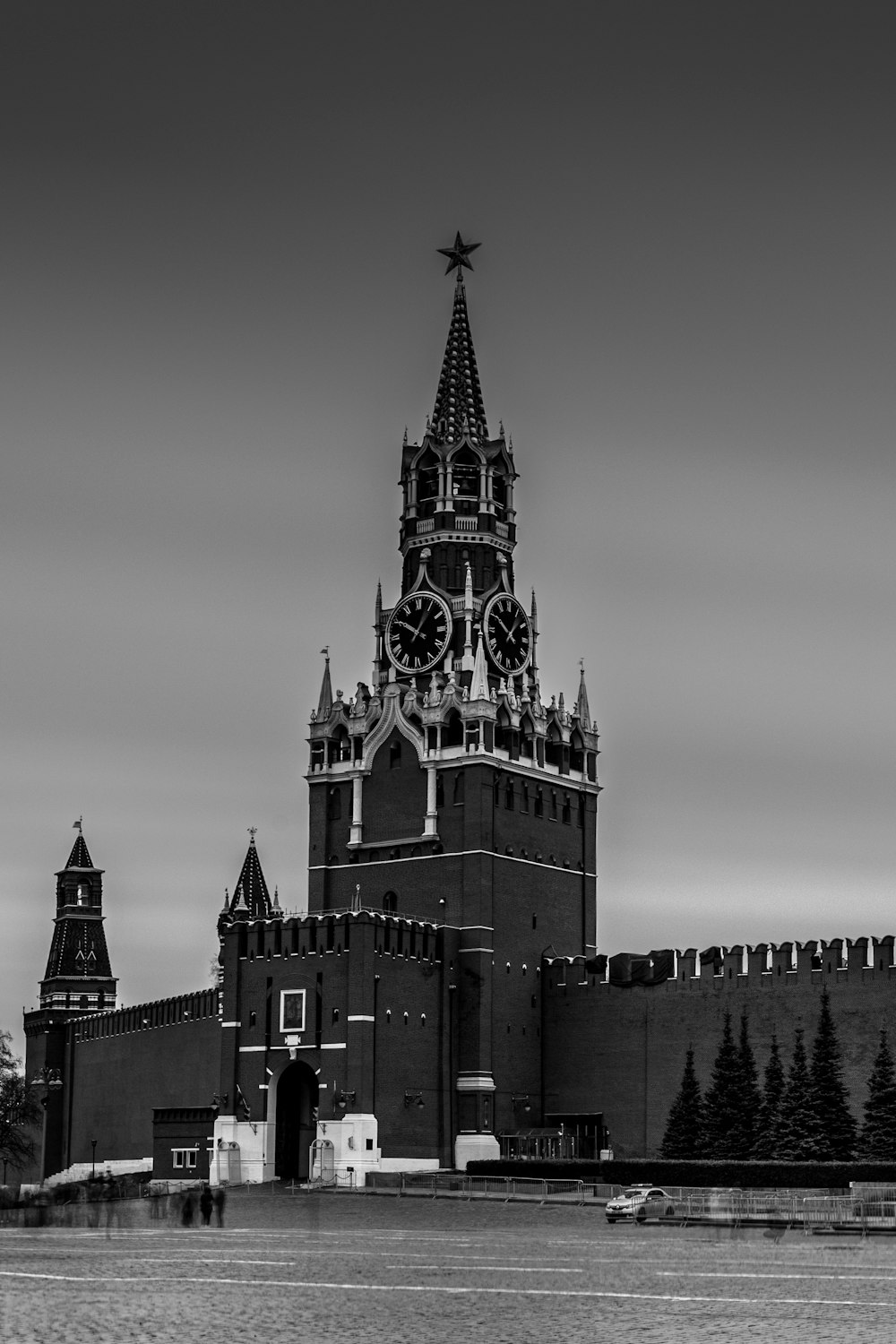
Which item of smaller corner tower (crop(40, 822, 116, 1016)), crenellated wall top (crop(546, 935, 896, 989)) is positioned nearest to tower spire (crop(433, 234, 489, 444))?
crenellated wall top (crop(546, 935, 896, 989))

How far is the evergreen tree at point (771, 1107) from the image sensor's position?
88250mm

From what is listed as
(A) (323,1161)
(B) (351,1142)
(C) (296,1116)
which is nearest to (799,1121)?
(B) (351,1142)

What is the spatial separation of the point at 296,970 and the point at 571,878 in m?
17.3

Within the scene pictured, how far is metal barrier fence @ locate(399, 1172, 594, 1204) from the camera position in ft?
257

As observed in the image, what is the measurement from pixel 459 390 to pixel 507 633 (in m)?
14.2

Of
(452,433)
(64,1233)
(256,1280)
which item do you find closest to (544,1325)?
(256,1280)

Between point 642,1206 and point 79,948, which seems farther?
point 79,948

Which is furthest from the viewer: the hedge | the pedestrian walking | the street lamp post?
the street lamp post

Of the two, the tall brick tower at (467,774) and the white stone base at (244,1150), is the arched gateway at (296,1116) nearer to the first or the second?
the white stone base at (244,1150)

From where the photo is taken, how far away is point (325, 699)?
10875cm

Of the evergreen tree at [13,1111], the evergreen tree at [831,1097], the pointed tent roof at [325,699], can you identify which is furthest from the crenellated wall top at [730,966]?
the evergreen tree at [13,1111]

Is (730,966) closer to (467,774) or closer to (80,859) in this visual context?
(467,774)

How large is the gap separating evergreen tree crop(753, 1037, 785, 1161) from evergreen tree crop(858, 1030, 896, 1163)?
156 inches

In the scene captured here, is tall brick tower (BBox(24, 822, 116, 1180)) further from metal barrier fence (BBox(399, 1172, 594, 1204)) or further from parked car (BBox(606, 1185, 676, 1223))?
parked car (BBox(606, 1185, 676, 1223))
